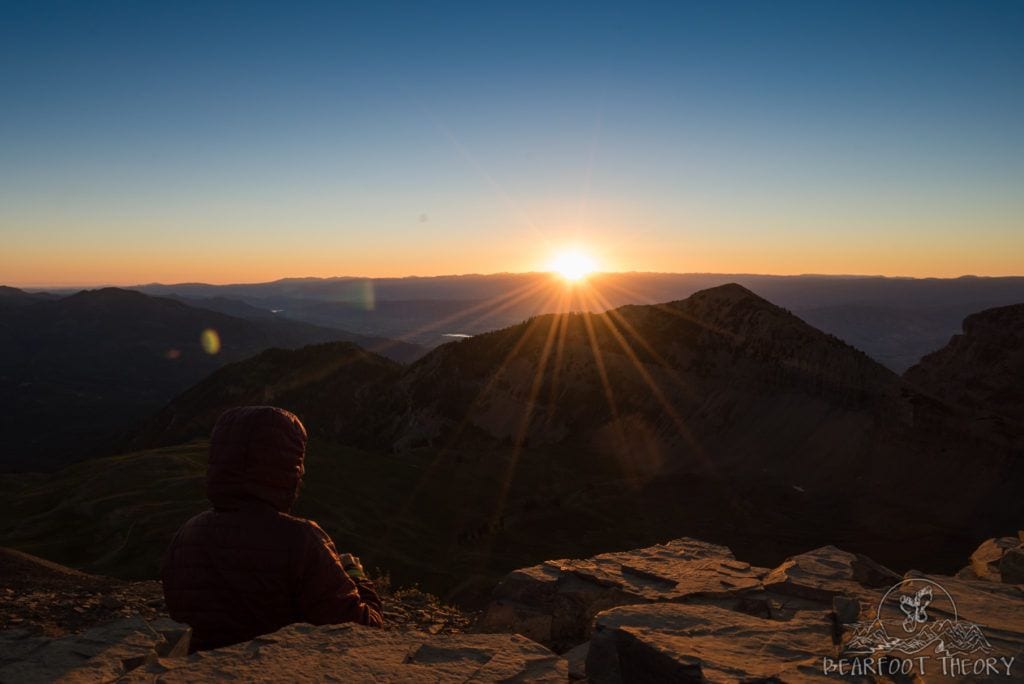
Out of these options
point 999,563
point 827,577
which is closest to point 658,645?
point 827,577

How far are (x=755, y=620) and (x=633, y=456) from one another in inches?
1225

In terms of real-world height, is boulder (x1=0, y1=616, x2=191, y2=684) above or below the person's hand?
below

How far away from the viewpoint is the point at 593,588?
22.5ft

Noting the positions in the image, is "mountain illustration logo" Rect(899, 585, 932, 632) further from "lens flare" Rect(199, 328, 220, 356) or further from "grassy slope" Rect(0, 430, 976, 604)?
"lens flare" Rect(199, 328, 220, 356)

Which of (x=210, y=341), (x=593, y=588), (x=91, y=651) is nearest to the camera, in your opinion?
(x=91, y=651)

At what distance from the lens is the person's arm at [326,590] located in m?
3.13

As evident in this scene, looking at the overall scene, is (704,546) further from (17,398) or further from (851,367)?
(17,398)

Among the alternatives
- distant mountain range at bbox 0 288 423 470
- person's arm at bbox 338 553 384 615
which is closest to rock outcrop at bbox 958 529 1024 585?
person's arm at bbox 338 553 384 615

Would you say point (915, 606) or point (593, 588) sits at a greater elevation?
point (915, 606)

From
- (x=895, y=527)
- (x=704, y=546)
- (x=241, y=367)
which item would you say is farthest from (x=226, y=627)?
(x=241, y=367)

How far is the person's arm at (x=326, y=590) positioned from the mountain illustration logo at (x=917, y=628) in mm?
2780

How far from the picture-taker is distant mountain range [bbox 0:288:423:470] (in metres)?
75.6

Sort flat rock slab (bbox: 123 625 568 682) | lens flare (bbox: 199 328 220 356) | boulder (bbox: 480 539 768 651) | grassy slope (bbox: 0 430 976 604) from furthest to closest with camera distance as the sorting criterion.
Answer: lens flare (bbox: 199 328 220 356)
grassy slope (bbox: 0 430 976 604)
boulder (bbox: 480 539 768 651)
flat rock slab (bbox: 123 625 568 682)

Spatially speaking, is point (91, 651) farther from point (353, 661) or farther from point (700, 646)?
point (700, 646)
